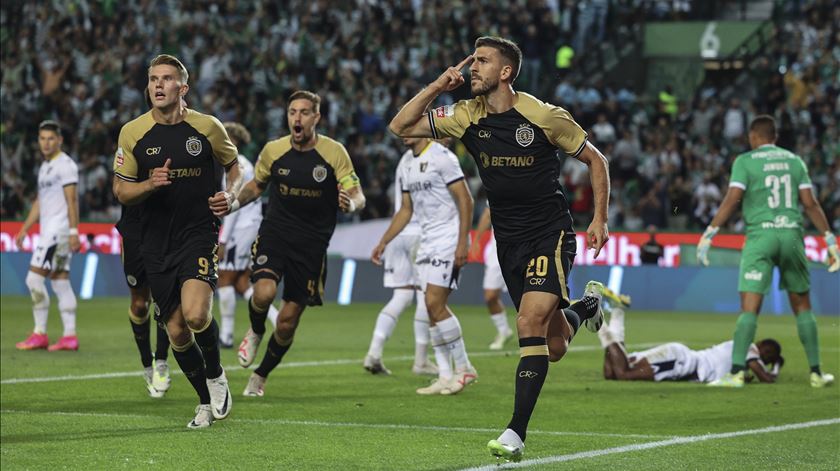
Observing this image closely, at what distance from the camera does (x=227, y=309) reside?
1658 centimetres

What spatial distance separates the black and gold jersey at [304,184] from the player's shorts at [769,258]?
4047 millimetres

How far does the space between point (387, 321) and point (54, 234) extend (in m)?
4.23

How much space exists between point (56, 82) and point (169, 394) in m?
22.3

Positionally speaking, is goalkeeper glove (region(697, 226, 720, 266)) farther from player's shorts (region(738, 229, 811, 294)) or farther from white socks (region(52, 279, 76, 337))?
white socks (region(52, 279, 76, 337))

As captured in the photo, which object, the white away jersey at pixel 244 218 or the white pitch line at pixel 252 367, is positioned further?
the white away jersey at pixel 244 218

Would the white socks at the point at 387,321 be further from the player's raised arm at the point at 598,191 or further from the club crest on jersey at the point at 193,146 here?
the player's raised arm at the point at 598,191

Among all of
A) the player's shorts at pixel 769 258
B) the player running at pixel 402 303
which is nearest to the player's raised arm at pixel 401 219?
the player running at pixel 402 303

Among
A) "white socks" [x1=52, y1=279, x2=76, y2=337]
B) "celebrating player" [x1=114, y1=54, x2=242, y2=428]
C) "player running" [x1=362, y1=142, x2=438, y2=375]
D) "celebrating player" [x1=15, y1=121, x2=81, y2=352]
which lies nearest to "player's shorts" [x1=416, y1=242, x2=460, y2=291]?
"player running" [x1=362, y1=142, x2=438, y2=375]

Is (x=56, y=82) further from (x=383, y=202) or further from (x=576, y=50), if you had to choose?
(x=576, y=50)

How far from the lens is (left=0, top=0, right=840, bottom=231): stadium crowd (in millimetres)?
29656

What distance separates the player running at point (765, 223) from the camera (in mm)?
A: 13352

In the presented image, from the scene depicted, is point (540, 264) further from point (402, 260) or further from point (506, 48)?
point (402, 260)

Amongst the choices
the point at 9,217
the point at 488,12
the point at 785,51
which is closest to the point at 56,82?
the point at 9,217

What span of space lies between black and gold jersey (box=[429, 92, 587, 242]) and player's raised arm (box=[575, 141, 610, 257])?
0.08 metres
